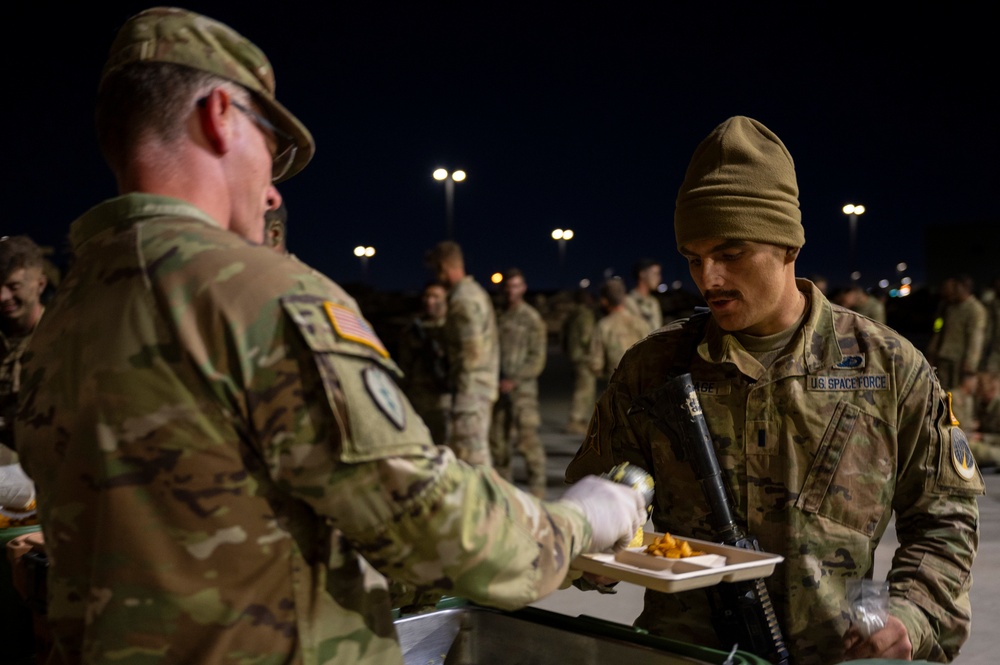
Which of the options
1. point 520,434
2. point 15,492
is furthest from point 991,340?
point 15,492

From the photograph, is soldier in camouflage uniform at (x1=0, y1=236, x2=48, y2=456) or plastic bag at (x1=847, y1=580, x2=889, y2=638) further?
soldier in camouflage uniform at (x1=0, y1=236, x2=48, y2=456)

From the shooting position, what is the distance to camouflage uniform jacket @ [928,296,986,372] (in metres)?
11.5

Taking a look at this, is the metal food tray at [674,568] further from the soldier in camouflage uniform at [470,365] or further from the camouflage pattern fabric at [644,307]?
the camouflage pattern fabric at [644,307]

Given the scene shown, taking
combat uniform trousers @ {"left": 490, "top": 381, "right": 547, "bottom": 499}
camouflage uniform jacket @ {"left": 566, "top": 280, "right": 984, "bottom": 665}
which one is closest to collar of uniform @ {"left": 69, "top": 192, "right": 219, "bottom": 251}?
camouflage uniform jacket @ {"left": 566, "top": 280, "right": 984, "bottom": 665}

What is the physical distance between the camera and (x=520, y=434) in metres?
9.32

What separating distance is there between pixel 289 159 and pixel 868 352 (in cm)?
154

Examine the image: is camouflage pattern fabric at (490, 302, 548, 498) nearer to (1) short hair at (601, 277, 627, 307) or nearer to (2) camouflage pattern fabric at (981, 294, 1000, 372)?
(1) short hair at (601, 277, 627, 307)

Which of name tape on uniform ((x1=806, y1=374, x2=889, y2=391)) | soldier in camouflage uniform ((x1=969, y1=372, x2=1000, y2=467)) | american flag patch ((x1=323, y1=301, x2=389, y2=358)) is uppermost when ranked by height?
american flag patch ((x1=323, y1=301, x2=389, y2=358))

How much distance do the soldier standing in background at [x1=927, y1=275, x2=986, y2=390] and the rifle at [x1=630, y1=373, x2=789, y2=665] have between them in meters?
10.2

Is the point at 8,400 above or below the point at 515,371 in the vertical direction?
above

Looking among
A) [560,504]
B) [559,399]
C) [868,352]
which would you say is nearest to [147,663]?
[560,504]

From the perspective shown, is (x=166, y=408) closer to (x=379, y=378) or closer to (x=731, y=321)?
(x=379, y=378)

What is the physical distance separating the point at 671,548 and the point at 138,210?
1312 mm

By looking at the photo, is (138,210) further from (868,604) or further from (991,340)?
(991,340)
